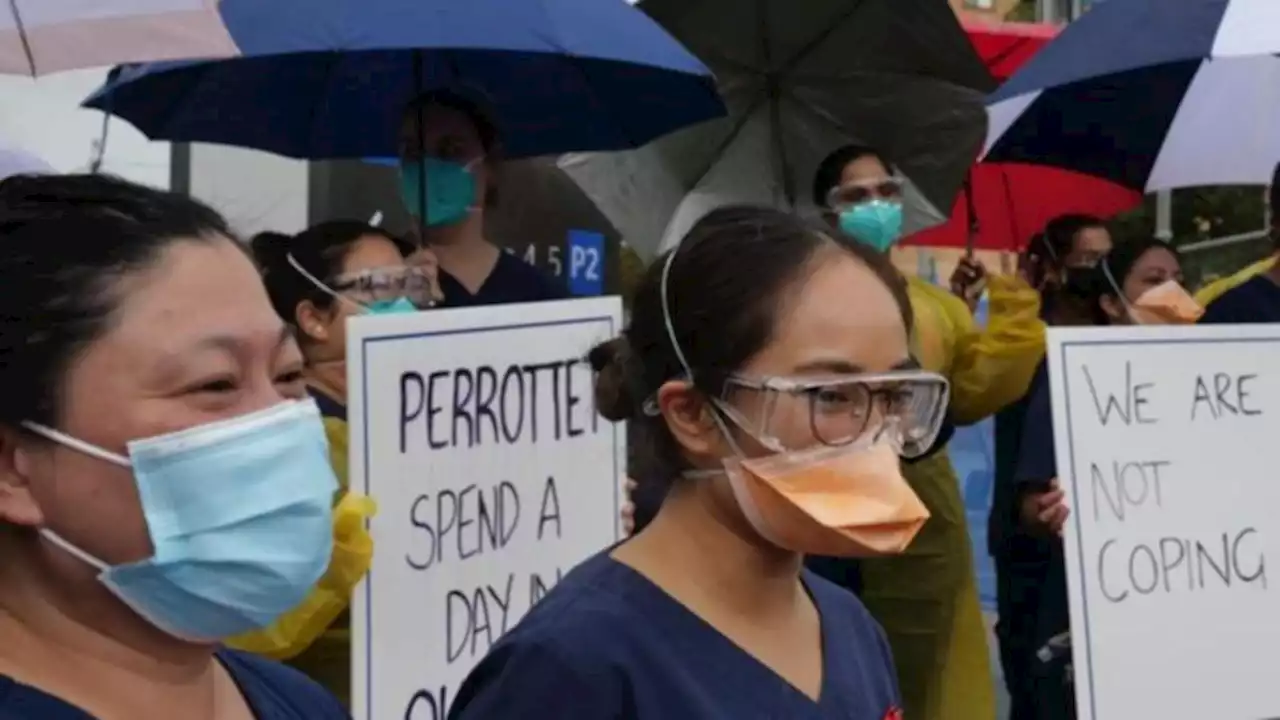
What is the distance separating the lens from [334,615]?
3463mm

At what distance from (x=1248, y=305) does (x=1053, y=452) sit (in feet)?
2.30

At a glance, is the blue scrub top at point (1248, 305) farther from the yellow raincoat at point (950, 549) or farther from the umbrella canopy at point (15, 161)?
the umbrella canopy at point (15, 161)

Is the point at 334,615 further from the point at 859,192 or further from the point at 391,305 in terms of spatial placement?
the point at 859,192

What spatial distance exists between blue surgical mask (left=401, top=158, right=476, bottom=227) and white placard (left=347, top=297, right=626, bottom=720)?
94 centimetres

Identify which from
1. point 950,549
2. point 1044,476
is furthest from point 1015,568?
point 1044,476

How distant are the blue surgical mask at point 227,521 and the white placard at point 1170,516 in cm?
Result: 247

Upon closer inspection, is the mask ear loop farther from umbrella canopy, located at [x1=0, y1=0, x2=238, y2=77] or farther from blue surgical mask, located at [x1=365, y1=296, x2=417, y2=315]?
blue surgical mask, located at [x1=365, y1=296, x2=417, y2=315]

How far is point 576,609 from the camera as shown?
226cm

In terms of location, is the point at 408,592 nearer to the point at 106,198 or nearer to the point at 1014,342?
the point at 106,198

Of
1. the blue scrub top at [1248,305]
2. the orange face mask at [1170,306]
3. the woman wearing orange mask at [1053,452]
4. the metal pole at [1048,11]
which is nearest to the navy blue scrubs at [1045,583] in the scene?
the woman wearing orange mask at [1053,452]

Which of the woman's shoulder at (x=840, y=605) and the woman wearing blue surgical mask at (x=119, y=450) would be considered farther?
the woman's shoulder at (x=840, y=605)

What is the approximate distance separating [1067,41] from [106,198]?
3.68 metres

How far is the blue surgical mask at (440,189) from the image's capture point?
4.70 meters

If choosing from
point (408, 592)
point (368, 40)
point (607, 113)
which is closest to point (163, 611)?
point (408, 592)
